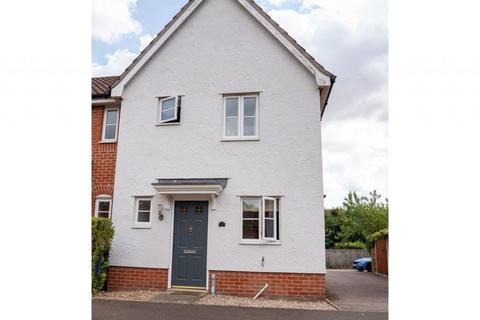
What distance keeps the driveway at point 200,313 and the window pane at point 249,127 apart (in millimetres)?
4719

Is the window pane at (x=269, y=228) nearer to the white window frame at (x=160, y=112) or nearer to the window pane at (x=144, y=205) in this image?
the window pane at (x=144, y=205)

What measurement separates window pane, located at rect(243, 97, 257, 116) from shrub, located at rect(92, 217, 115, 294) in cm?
493

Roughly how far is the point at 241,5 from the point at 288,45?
201 cm

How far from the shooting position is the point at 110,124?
11797mm

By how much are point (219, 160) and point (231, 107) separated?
5.38 feet

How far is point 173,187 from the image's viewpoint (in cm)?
996

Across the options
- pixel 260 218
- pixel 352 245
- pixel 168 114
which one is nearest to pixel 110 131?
pixel 168 114

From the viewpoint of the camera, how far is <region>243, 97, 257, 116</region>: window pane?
10.7 m

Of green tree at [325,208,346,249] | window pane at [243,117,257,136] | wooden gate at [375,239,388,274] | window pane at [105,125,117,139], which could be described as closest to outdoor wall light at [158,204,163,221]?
window pane at [105,125,117,139]

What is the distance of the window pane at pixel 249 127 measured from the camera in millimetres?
10578

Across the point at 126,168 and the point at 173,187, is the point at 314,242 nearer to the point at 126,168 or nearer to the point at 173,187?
the point at 173,187

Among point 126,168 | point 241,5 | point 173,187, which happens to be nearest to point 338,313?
point 173,187

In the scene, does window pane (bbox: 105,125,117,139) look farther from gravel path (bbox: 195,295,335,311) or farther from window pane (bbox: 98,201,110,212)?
gravel path (bbox: 195,295,335,311)

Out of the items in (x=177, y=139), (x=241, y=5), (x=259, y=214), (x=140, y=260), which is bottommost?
(x=140, y=260)
